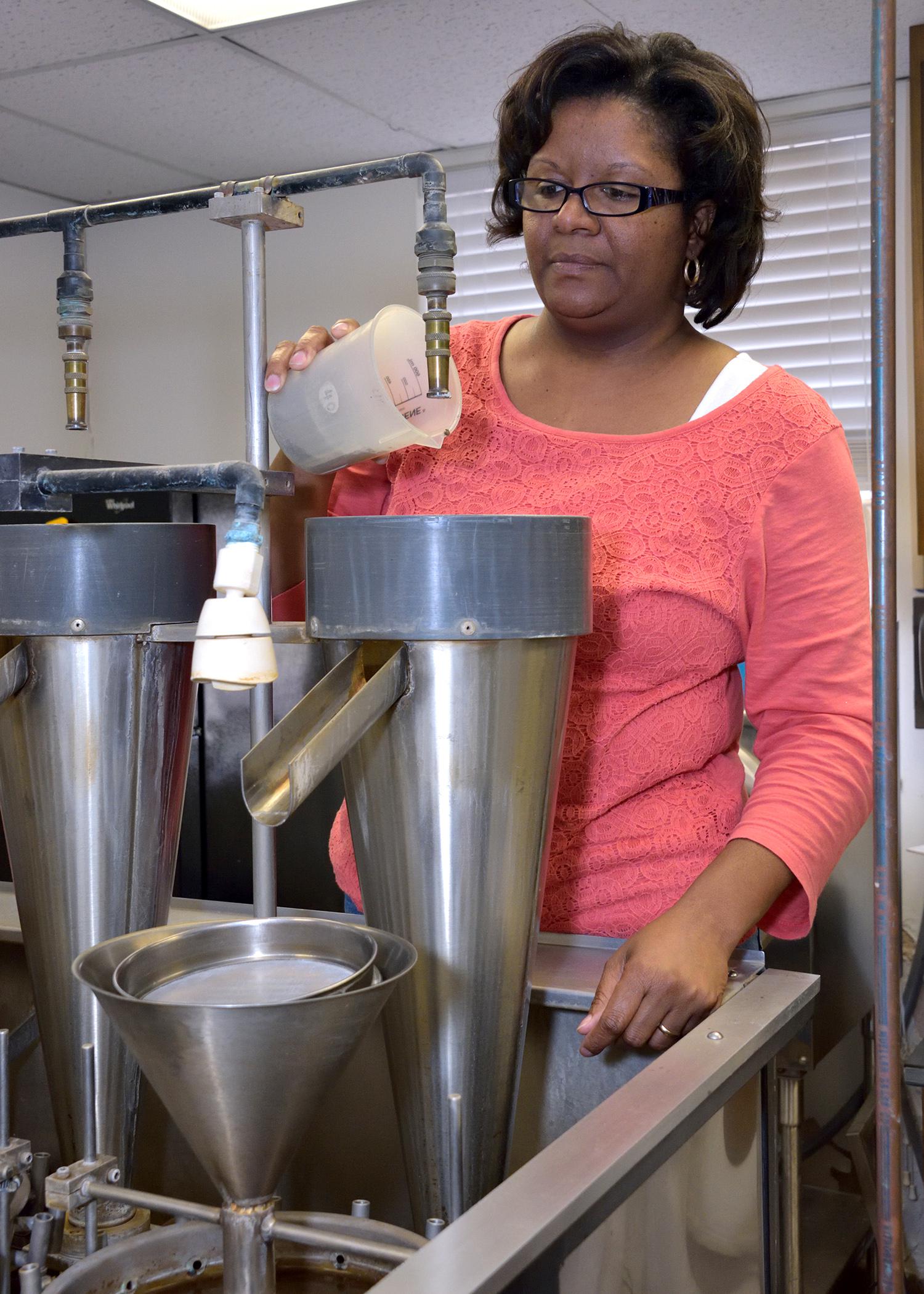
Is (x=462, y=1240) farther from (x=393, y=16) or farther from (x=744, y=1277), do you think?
(x=393, y=16)

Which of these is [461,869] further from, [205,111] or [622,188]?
[205,111]

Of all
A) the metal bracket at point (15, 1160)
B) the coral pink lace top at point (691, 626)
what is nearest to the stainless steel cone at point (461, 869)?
the metal bracket at point (15, 1160)

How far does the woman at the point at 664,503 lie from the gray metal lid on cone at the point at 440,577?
0.34 m

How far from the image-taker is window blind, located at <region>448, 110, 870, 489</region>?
11.5 ft

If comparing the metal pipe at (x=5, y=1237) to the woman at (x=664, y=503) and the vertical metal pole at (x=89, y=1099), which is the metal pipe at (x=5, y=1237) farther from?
the woman at (x=664, y=503)

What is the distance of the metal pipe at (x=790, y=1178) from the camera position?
2.68 feet

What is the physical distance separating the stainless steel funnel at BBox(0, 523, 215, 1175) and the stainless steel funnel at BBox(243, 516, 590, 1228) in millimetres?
103

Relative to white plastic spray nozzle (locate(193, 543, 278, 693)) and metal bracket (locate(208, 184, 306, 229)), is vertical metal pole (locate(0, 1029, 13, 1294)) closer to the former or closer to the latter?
white plastic spray nozzle (locate(193, 543, 278, 693))

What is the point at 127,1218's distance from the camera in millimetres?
747

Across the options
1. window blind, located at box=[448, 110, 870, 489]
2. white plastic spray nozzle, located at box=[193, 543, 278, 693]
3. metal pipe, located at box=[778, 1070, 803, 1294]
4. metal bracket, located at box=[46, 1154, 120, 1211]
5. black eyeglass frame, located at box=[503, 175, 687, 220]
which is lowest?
metal pipe, located at box=[778, 1070, 803, 1294]

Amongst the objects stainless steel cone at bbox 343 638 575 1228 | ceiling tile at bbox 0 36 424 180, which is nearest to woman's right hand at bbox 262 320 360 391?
stainless steel cone at bbox 343 638 575 1228

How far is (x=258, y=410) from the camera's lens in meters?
0.89

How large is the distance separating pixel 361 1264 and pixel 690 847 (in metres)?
0.50

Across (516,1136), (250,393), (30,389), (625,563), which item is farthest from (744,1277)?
(30,389)
